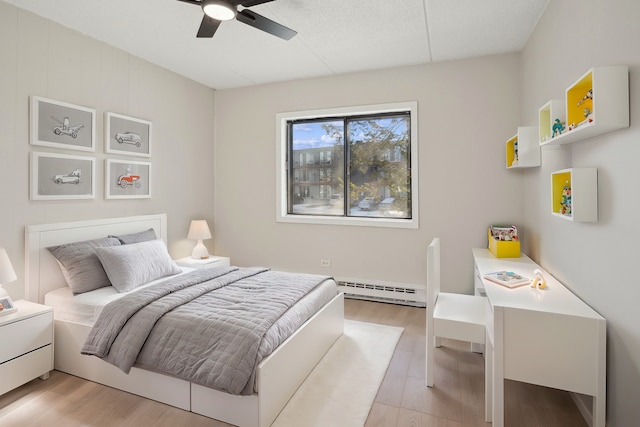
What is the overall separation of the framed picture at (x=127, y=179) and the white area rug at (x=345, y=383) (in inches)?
96.2

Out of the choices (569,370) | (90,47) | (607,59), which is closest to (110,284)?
(90,47)

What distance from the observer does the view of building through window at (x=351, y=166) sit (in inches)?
158

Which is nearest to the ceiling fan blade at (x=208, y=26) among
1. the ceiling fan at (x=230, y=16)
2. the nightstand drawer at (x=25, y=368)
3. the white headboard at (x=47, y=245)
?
the ceiling fan at (x=230, y=16)

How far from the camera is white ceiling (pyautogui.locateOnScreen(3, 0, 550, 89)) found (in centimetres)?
260

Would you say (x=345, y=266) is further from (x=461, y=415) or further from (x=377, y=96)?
(x=461, y=415)

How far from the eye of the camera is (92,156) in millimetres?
3125

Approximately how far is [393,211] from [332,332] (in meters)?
1.75

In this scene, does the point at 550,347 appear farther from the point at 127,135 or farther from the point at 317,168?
the point at 127,135

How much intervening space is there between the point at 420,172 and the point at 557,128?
1.76 m

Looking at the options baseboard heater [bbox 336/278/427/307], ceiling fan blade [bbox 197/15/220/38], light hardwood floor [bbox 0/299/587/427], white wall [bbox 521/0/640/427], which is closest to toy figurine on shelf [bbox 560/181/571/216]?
white wall [bbox 521/0/640/427]

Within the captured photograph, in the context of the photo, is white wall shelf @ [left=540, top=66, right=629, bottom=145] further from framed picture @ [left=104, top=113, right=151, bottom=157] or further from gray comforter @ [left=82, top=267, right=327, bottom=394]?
framed picture @ [left=104, top=113, right=151, bottom=157]

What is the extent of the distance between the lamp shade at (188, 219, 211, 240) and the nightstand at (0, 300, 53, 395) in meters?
1.73

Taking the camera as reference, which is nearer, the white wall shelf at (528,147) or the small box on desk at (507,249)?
the white wall shelf at (528,147)

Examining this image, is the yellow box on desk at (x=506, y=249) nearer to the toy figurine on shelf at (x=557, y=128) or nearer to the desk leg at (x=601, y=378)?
the toy figurine on shelf at (x=557, y=128)
